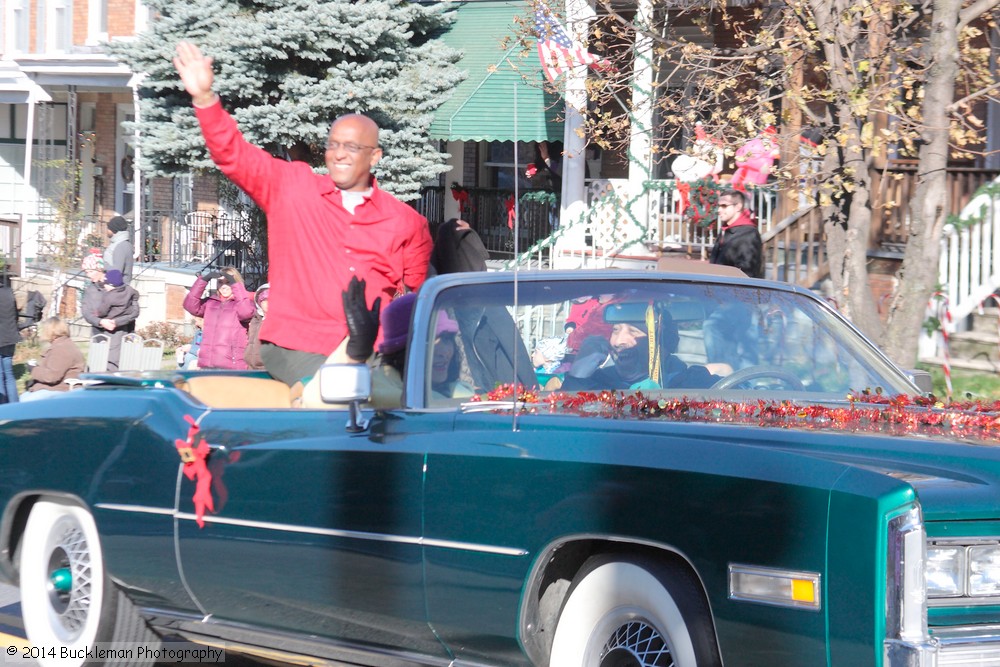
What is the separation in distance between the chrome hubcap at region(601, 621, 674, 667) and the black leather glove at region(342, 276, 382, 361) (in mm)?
1693

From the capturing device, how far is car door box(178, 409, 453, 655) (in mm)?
4203

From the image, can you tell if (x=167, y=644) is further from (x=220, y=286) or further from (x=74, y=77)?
(x=74, y=77)

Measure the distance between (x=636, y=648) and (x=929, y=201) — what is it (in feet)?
19.6

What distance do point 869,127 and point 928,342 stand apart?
4.45 meters

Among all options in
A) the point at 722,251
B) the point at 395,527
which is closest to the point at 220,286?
the point at 722,251

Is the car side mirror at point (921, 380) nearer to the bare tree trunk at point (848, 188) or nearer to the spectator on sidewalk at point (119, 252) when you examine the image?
the bare tree trunk at point (848, 188)

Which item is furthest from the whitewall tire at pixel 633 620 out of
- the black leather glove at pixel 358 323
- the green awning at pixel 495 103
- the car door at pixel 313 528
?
the green awning at pixel 495 103

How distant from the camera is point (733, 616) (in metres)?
3.38

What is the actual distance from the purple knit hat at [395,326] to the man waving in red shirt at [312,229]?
83cm

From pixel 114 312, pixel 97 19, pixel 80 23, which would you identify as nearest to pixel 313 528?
pixel 114 312

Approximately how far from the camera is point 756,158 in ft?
39.6

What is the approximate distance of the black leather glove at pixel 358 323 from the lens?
4938mm

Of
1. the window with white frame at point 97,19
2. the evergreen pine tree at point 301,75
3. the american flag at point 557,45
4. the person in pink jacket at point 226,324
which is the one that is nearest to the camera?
the person in pink jacket at point 226,324

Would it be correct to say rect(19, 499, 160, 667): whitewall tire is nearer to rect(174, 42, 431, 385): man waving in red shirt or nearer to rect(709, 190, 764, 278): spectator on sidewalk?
rect(174, 42, 431, 385): man waving in red shirt
